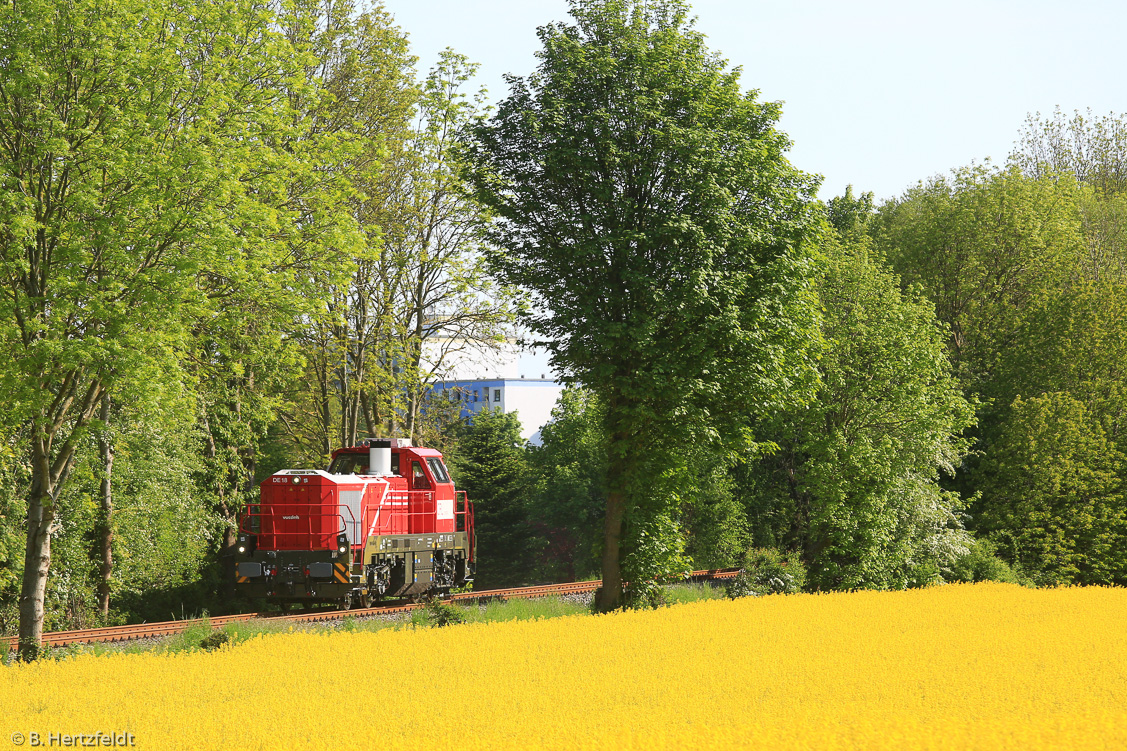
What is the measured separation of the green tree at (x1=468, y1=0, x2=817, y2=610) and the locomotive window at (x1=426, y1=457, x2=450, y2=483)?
18.9ft

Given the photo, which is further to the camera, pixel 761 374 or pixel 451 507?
pixel 451 507

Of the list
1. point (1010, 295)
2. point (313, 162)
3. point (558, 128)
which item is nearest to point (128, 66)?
point (313, 162)

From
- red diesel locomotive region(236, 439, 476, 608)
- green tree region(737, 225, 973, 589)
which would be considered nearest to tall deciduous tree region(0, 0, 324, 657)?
red diesel locomotive region(236, 439, 476, 608)

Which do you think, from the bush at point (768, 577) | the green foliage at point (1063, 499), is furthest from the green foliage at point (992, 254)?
Result: the bush at point (768, 577)

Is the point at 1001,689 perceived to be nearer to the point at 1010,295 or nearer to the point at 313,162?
the point at 313,162

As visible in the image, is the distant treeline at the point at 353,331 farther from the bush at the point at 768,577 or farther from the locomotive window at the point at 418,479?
the locomotive window at the point at 418,479

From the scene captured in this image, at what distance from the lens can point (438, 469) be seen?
87.8ft

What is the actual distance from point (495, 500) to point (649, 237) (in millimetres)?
37575

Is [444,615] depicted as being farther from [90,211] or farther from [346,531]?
[90,211]

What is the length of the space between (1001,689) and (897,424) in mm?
17982

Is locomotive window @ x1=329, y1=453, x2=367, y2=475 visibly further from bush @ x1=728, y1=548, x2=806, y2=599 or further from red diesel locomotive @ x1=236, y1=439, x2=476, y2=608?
bush @ x1=728, y1=548, x2=806, y2=599

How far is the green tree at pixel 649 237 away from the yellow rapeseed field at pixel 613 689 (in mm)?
5316

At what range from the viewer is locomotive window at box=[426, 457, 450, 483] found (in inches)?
1039

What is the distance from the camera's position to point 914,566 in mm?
29047
